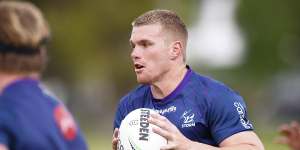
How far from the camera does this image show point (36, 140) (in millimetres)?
5918

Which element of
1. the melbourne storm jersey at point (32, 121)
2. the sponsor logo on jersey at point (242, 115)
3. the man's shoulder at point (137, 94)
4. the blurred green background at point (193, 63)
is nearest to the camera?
the melbourne storm jersey at point (32, 121)

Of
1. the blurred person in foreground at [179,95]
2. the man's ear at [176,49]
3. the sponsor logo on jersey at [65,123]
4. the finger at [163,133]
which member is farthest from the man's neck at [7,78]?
the man's ear at [176,49]

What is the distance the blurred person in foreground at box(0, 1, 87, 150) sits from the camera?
591cm

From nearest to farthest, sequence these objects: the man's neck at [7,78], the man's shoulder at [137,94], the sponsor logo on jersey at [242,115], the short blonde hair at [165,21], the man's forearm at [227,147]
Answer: the man's neck at [7,78], the man's forearm at [227,147], the sponsor logo on jersey at [242,115], the short blonde hair at [165,21], the man's shoulder at [137,94]

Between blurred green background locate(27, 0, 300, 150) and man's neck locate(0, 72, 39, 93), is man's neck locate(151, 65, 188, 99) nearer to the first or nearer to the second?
man's neck locate(0, 72, 39, 93)

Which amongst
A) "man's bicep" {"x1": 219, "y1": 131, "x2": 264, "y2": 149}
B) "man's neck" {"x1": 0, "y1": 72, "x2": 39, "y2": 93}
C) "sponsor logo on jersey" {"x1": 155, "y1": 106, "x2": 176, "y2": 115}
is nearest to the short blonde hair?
"sponsor logo on jersey" {"x1": 155, "y1": 106, "x2": 176, "y2": 115}

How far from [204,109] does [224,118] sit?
19cm

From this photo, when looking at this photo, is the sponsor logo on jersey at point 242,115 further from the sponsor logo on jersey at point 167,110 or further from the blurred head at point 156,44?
the blurred head at point 156,44

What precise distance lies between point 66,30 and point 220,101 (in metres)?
35.5

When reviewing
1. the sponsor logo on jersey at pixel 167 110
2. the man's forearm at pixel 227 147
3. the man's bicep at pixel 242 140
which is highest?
the sponsor logo on jersey at pixel 167 110

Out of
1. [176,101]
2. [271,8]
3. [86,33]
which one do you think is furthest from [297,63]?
[176,101]

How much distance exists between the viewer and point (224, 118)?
8.04 metres

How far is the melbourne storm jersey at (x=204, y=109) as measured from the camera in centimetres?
804

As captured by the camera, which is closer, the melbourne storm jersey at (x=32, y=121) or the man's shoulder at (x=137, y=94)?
the melbourne storm jersey at (x=32, y=121)
